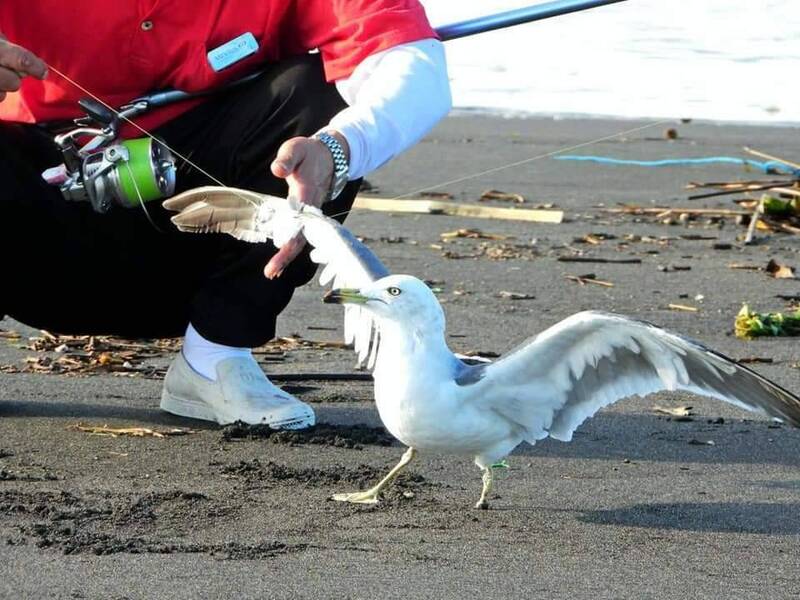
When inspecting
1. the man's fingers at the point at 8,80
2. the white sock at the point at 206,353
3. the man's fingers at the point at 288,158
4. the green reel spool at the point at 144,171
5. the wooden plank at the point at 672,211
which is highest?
the man's fingers at the point at 8,80

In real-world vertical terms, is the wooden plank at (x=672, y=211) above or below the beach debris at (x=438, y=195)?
below

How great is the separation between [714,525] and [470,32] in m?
1.69

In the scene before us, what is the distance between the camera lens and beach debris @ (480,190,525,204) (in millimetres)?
7926

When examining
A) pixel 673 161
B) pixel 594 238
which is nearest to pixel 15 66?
pixel 594 238

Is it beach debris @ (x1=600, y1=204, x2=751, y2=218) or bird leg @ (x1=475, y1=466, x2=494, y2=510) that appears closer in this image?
bird leg @ (x1=475, y1=466, x2=494, y2=510)

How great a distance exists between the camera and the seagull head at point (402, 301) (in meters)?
3.29

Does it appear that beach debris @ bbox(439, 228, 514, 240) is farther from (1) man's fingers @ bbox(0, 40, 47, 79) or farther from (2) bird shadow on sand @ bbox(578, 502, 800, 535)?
(2) bird shadow on sand @ bbox(578, 502, 800, 535)

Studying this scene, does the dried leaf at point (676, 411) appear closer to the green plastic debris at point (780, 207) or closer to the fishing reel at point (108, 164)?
the fishing reel at point (108, 164)

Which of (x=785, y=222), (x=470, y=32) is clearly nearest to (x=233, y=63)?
(x=470, y=32)

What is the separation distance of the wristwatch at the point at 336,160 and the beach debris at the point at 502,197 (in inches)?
172

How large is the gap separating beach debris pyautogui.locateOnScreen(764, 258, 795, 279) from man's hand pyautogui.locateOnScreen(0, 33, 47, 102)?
3520mm

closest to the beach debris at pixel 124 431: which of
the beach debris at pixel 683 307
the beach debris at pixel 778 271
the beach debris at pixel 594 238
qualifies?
the beach debris at pixel 683 307

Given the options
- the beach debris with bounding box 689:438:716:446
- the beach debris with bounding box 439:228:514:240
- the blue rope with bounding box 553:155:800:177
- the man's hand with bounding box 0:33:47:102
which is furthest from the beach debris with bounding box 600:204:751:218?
the man's hand with bounding box 0:33:47:102

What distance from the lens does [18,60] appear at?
11.8 ft
